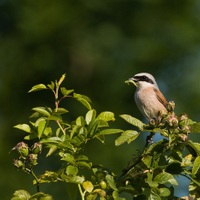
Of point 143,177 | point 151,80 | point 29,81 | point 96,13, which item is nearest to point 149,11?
point 96,13

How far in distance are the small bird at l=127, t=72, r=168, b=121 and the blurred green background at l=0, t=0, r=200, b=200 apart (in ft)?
17.8

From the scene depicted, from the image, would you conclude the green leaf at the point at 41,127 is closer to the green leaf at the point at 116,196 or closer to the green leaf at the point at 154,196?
the green leaf at the point at 116,196

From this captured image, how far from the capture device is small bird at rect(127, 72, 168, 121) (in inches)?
217

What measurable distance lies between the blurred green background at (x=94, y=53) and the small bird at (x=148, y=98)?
5.41 meters

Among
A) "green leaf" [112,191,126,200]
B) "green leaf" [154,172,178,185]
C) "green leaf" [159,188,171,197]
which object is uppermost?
"green leaf" [154,172,178,185]

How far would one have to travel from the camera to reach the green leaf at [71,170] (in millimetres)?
2736

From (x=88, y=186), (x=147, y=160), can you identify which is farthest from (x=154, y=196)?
(x=88, y=186)

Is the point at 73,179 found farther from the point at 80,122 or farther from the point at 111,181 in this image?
the point at 80,122

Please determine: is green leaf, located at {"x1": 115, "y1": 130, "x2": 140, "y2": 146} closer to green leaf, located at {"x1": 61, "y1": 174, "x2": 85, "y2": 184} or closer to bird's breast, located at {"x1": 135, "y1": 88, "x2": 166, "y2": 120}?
green leaf, located at {"x1": 61, "y1": 174, "x2": 85, "y2": 184}

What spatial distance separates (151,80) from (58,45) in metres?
8.33

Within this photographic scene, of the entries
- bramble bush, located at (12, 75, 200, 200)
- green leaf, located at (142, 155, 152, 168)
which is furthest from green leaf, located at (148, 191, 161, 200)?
green leaf, located at (142, 155, 152, 168)

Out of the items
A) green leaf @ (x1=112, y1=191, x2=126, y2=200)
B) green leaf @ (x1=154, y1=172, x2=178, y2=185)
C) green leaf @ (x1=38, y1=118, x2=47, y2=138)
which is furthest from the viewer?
green leaf @ (x1=38, y1=118, x2=47, y2=138)

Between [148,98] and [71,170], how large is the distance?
9.60 feet

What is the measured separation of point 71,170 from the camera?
2.75 metres
